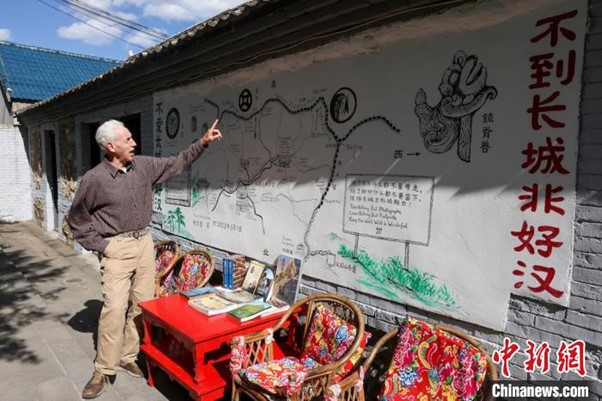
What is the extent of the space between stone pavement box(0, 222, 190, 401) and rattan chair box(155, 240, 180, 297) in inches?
37.6

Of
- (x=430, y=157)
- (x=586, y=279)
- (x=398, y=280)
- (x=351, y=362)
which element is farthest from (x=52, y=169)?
(x=586, y=279)

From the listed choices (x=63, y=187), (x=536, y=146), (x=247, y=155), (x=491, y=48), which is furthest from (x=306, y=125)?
(x=63, y=187)

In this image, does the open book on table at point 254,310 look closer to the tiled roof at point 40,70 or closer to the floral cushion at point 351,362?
the floral cushion at point 351,362

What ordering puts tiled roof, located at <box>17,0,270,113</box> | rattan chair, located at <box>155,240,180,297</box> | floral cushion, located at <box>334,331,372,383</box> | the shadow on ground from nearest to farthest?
1. floral cushion, located at <box>334,331,372,383</box>
2. tiled roof, located at <box>17,0,270,113</box>
3. the shadow on ground
4. rattan chair, located at <box>155,240,180,297</box>

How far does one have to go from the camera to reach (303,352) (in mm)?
3344

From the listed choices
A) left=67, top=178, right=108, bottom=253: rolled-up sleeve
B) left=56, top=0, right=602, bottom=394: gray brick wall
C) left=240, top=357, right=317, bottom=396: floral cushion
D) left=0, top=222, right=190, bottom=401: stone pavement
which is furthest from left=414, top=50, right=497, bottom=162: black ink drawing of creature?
left=0, top=222, right=190, bottom=401: stone pavement

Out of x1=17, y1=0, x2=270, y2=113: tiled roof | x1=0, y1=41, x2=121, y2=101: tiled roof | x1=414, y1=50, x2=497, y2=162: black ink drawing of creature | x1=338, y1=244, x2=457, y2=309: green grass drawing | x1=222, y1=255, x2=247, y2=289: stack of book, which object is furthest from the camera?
x1=0, y1=41, x2=121, y2=101: tiled roof

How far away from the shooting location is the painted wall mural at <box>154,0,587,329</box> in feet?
7.32

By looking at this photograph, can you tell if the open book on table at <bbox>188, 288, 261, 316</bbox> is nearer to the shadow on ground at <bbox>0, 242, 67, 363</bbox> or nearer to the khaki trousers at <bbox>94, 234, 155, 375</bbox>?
the khaki trousers at <bbox>94, 234, 155, 375</bbox>

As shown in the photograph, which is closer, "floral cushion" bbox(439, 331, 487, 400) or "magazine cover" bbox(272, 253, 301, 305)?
"floral cushion" bbox(439, 331, 487, 400)

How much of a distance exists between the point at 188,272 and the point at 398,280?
2712 mm

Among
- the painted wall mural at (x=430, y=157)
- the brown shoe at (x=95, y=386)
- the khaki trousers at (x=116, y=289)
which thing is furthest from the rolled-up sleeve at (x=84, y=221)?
the painted wall mural at (x=430, y=157)

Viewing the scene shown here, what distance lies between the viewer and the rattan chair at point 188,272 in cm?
461

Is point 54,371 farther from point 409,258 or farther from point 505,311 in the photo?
point 505,311
